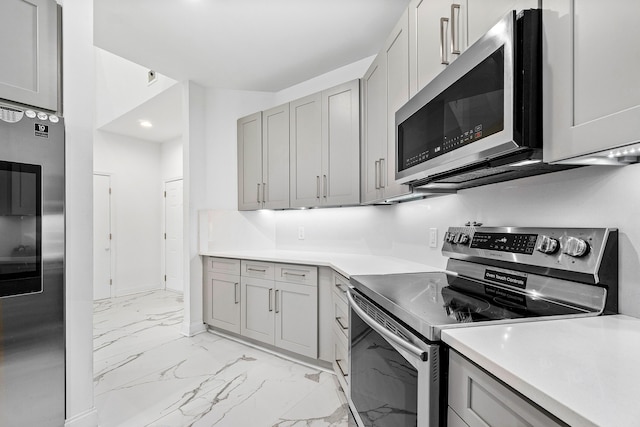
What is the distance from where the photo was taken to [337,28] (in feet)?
7.99

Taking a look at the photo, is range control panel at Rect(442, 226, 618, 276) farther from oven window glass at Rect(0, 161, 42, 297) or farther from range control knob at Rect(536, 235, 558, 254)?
oven window glass at Rect(0, 161, 42, 297)

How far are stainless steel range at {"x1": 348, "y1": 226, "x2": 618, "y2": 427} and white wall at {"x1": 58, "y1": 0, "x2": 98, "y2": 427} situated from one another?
144 centimetres

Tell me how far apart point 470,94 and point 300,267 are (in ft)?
5.90

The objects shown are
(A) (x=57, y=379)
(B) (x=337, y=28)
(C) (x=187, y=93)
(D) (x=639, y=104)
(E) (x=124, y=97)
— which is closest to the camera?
(D) (x=639, y=104)

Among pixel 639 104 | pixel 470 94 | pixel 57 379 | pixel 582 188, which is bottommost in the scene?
pixel 57 379

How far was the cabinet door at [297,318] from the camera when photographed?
2451 millimetres

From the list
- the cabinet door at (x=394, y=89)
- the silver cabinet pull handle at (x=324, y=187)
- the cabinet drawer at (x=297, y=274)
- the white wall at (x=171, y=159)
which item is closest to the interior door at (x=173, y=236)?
the white wall at (x=171, y=159)

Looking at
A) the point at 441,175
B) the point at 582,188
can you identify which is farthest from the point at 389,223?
the point at 582,188

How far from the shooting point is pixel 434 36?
1398mm

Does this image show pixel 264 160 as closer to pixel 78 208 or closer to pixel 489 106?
pixel 78 208

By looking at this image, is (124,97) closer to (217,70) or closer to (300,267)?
(217,70)

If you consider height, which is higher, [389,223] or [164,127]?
[164,127]

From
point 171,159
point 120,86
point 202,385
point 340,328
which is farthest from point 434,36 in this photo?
point 171,159

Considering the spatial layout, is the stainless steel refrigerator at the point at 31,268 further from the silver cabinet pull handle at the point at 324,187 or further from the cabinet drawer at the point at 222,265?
the silver cabinet pull handle at the point at 324,187
